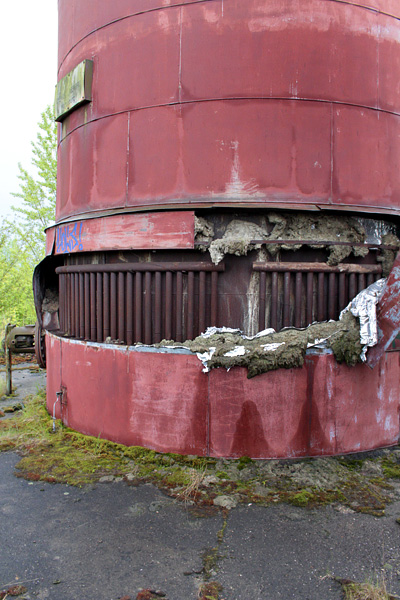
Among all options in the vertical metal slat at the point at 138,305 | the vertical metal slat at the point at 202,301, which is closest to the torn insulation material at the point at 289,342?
the vertical metal slat at the point at 202,301

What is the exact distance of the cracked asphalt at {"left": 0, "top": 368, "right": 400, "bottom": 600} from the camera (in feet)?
11.2

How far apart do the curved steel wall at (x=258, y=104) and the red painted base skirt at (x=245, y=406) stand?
1.94 m

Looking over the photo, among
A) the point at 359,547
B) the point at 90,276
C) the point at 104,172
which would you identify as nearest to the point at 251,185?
the point at 104,172

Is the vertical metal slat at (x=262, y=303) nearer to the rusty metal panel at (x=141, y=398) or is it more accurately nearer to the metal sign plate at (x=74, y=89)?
the rusty metal panel at (x=141, y=398)

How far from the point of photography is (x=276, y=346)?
5285mm

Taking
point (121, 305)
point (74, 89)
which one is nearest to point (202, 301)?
point (121, 305)

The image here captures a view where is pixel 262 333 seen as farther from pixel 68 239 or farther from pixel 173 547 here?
pixel 68 239

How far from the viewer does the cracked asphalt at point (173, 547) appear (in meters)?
3.41

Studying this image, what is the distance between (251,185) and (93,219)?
84.0 inches

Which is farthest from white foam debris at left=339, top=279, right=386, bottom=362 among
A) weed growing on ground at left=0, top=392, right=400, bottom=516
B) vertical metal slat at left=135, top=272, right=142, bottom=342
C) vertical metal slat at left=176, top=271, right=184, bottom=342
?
vertical metal slat at left=135, top=272, right=142, bottom=342

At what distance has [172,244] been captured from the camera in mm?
5551

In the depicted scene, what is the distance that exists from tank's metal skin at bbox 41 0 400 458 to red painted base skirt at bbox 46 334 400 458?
0.06 ft

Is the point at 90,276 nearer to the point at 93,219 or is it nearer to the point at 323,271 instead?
the point at 93,219

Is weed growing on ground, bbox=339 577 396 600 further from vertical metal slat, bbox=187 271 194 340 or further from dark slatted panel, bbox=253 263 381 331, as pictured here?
vertical metal slat, bbox=187 271 194 340
